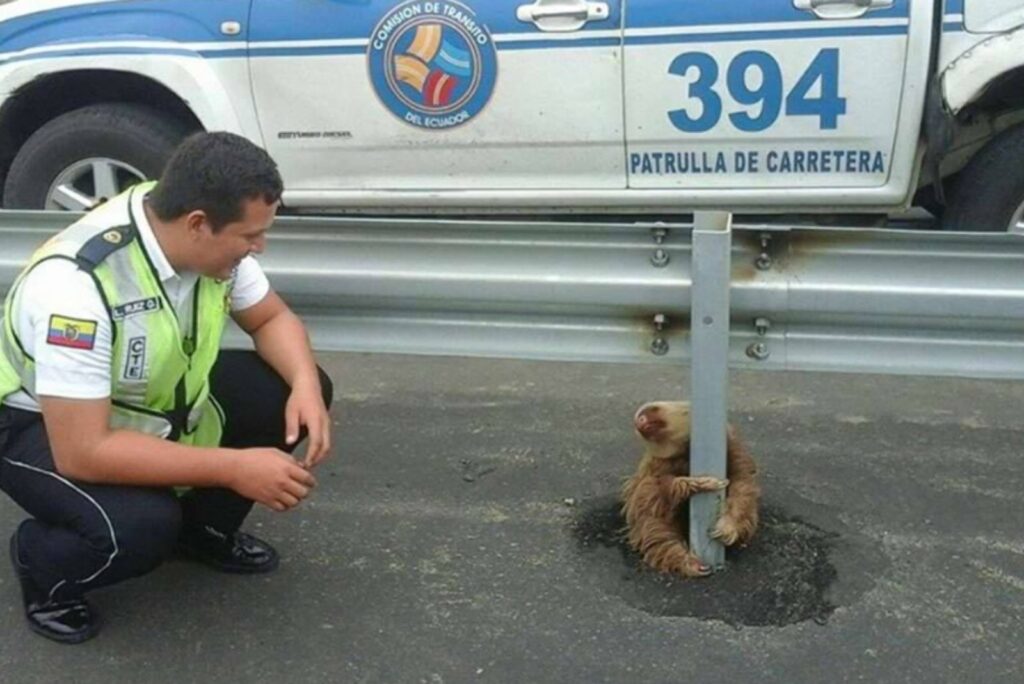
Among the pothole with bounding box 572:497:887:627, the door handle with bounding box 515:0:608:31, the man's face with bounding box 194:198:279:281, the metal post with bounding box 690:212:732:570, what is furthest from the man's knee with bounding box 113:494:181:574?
the door handle with bounding box 515:0:608:31

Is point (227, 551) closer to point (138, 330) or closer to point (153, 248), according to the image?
point (138, 330)

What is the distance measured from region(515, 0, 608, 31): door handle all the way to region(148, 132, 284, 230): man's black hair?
2222 mm

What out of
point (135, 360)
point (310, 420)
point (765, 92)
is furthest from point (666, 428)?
point (765, 92)

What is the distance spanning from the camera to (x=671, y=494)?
2.95 m

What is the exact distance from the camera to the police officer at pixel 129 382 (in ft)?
8.07

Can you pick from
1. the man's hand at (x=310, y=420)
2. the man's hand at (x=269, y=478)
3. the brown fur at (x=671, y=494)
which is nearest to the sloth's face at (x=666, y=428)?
the brown fur at (x=671, y=494)

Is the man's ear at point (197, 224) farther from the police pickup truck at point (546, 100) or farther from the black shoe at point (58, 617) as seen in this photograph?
the police pickup truck at point (546, 100)

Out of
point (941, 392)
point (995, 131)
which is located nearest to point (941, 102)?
point (995, 131)

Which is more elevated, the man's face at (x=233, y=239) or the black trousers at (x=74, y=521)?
the man's face at (x=233, y=239)

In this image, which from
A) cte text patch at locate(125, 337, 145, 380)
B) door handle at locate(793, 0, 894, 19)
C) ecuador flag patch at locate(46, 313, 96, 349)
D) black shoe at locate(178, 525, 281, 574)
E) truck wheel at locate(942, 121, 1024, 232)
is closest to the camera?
ecuador flag patch at locate(46, 313, 96, 349)

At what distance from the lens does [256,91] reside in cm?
483

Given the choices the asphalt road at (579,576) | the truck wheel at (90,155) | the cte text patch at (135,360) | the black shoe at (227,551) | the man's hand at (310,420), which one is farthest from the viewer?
the truck wheel at (90,155)

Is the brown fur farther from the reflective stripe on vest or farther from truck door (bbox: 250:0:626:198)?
truck door (bbox: 250:0:626:198)

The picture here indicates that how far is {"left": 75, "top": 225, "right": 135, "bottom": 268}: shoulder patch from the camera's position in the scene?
8.18 ft
